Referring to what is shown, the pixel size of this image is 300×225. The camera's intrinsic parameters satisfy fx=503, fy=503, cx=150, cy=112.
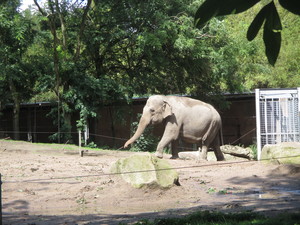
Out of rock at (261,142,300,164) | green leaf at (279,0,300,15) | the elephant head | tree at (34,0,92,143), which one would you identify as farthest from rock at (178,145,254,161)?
green leaf at (279,0,300,15)

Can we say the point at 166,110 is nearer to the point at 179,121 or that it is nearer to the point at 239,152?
the point at 179,121

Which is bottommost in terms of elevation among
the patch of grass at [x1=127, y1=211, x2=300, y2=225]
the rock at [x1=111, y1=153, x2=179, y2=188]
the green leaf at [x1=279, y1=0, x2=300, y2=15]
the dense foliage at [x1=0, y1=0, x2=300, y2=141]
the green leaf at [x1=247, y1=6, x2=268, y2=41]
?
the patch of grass at [x1=127, y1=211, x2=300, y2=225]

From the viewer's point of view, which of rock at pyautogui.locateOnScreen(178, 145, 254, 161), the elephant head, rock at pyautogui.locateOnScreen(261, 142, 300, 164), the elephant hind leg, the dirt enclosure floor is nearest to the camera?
the dirt enclosure floor

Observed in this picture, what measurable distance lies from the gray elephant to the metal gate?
189 centimetres

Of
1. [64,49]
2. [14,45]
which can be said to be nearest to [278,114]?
[64,49]

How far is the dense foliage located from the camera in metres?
21.5

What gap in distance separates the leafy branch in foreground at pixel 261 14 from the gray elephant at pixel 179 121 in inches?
541

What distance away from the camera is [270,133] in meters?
16.7

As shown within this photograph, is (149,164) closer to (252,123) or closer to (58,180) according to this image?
(58,180)

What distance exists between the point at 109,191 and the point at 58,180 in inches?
68.0

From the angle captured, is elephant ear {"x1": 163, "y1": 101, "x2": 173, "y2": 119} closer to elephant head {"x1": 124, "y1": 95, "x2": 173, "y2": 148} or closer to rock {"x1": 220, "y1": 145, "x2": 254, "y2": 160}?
elephant head {"x1": 124, "y1": 95, "x2": 173, "y2": 148}

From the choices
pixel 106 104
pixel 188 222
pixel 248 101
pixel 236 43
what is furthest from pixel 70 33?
pixel 188 222

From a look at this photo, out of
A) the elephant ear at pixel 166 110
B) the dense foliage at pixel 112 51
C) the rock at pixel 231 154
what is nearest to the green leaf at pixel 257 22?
the elephant ear at pixel 166 110

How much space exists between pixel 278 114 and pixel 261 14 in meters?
14.1
